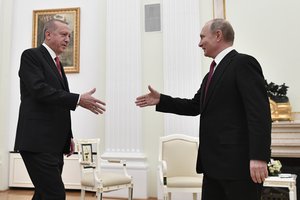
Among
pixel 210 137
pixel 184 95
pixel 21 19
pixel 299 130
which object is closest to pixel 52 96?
pixel 210 137

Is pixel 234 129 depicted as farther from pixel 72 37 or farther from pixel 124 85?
pixel 72 37

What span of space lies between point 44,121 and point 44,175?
38 cm

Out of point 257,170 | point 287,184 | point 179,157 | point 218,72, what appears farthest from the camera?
point 179,157

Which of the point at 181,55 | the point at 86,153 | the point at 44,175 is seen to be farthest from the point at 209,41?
the point at 181,55

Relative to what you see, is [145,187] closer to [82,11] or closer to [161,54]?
[161,54]

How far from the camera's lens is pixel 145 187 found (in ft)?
16.8

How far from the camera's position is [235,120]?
183cm

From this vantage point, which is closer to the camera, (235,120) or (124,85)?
(235,120)

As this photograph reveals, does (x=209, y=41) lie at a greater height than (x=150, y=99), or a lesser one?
greater

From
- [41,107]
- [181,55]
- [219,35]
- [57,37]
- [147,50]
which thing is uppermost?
[147,50]

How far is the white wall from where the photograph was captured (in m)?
5.01

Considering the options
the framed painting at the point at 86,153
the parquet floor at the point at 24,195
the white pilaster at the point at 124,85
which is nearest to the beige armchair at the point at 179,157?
the white pilaster at the point at 124,85

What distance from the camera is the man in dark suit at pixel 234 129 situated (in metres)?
1.72

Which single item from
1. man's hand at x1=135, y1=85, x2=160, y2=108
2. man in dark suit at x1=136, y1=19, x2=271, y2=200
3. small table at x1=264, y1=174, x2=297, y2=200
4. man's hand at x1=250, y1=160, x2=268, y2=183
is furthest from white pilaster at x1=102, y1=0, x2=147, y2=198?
man's hand at x1=250, y1=160, x2=268, y2=183
